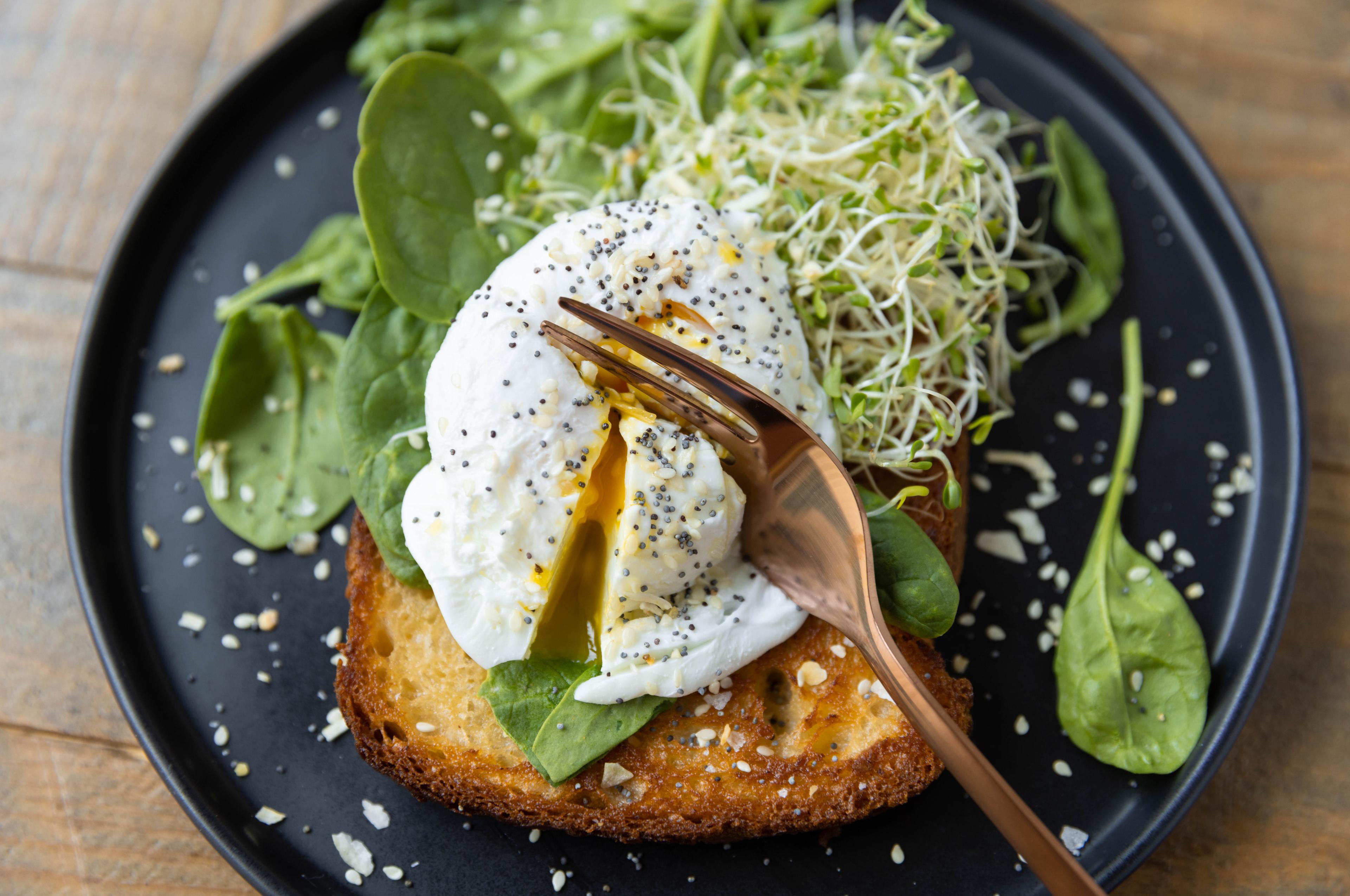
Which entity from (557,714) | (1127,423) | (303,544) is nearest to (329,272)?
(303,544)

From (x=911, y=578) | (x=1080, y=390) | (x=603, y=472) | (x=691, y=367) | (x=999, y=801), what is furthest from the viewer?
(x=1080, y=390)

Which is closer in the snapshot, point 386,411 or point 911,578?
point 911,578

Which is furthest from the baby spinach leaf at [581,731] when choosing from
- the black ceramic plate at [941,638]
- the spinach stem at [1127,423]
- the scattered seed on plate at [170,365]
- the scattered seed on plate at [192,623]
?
the scattered seed on plate at [170,365]

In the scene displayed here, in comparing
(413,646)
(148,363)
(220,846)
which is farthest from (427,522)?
(148,363)

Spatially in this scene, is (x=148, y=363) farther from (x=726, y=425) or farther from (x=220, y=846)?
(x=726, y=425)

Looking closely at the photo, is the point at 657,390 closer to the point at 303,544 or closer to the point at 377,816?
the point at 303,544

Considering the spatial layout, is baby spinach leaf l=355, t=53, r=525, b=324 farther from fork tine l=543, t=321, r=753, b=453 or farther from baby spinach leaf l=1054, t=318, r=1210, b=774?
baby spinach leaf l=1054, t=318, r=1210, b=774
